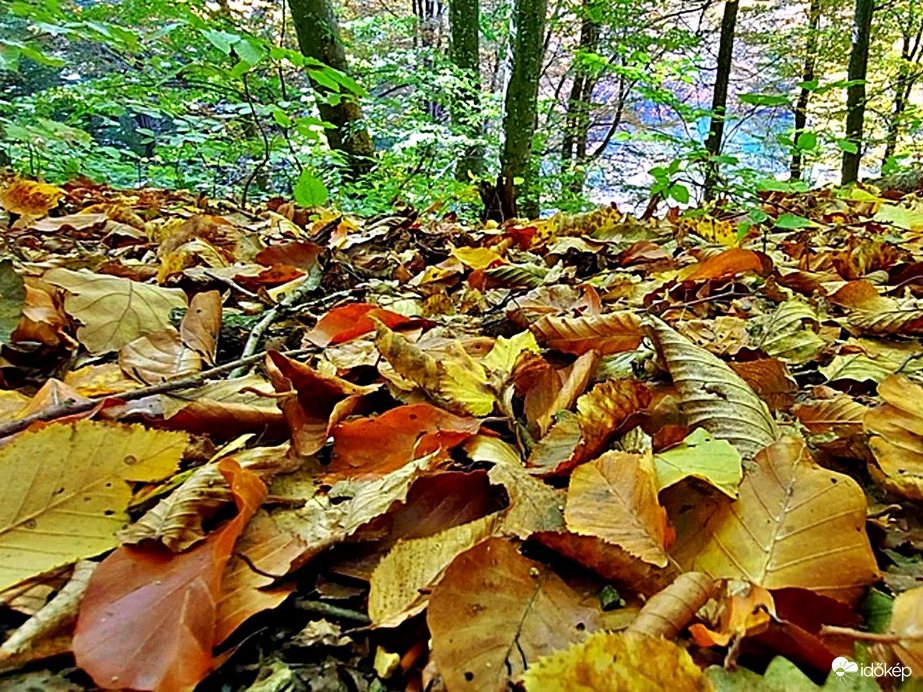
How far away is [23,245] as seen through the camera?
72.9 inches

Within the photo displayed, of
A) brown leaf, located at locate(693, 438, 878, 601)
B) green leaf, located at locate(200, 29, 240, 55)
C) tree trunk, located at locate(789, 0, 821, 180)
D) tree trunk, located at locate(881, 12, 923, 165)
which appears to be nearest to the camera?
brown leaf, located at locate(693, 438, 878, 601)

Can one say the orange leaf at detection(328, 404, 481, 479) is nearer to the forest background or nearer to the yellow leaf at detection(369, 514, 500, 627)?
the yellow leaf at detection(369, 514, 500, 627)

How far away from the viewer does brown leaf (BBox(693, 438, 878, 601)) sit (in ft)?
1.67

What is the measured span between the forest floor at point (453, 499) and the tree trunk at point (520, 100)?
3083mm

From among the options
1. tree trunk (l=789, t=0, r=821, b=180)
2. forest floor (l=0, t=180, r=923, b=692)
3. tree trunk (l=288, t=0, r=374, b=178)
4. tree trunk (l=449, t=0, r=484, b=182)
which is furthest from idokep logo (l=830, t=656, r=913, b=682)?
tree trunk (l=789, t=0, r=821, b=180)

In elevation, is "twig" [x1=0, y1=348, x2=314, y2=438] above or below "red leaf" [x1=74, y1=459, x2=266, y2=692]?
above

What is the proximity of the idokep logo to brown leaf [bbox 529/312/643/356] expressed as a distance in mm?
591

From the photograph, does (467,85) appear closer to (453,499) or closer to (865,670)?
(453,499)

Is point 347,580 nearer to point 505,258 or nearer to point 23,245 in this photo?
point 505,258

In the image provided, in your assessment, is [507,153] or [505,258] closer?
[505,258]

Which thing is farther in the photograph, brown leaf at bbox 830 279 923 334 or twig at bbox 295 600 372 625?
brown leaf at bbox 830 279 923 334

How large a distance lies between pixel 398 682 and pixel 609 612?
172mm

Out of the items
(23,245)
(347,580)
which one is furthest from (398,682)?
(23,245)

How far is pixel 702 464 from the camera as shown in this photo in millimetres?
618
